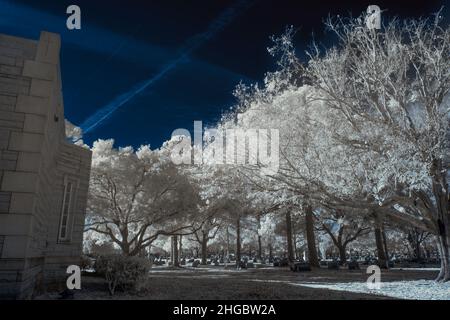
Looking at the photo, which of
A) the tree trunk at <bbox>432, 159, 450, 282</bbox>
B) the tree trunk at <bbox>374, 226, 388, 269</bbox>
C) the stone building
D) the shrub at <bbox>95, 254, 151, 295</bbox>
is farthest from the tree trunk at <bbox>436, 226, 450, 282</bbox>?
the stone building

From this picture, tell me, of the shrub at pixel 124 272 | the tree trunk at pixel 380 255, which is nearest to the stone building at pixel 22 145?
the shrub at pixel 124 272

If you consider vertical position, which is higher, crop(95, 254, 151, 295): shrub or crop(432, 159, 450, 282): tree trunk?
crop(432, 159, 450, 282): tree trunk

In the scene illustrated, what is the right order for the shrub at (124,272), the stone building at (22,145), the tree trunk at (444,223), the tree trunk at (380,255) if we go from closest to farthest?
the stone building at (22,145) < the shrub at (124,272) < the tree trunk at (444,223) < the tree trunk at (380,255)

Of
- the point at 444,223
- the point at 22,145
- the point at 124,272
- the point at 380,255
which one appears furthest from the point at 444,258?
the point at 380,255

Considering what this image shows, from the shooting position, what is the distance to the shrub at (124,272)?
33.5ft

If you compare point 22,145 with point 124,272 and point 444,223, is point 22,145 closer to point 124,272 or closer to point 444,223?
point 124,272

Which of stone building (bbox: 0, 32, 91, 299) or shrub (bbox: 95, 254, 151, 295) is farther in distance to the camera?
shrub (bbox: 95, 254, 151, 295)

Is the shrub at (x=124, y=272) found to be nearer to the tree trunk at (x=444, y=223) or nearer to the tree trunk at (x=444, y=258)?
the tree trunk at (x=444, y=223)

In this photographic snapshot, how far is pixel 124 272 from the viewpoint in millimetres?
10258

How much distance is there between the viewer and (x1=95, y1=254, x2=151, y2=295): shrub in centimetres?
1022

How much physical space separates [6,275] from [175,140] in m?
21.1

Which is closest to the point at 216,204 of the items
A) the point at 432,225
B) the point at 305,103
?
the point at 305,103

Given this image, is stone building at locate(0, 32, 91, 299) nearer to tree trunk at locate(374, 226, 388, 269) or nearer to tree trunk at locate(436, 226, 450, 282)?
tree trunk at locate(436, 226, 450, 282)

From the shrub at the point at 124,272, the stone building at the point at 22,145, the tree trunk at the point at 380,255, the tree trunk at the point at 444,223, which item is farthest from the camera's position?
A: the tree trunk at the point at 380,255
